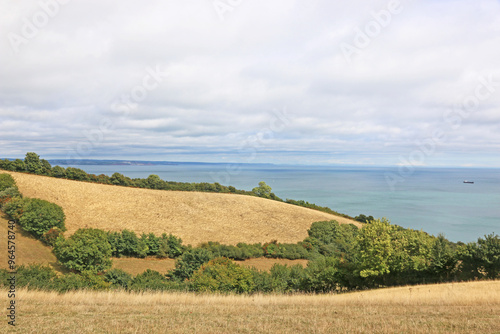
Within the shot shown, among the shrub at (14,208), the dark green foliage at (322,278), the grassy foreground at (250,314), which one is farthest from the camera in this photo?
the shrub at (14,208)

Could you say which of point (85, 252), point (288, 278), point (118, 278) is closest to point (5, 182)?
point (85, 252)

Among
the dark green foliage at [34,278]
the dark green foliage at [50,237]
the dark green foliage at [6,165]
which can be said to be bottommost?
the dark green foliage at [50,237]

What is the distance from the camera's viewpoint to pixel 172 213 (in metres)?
52.9

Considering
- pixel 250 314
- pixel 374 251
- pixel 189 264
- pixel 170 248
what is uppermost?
pixel 374 251

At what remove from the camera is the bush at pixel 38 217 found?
1393 inches

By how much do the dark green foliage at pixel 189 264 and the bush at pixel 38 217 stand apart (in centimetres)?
1913

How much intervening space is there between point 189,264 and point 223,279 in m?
10.3

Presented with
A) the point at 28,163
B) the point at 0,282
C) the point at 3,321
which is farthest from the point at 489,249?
the point at 28,163

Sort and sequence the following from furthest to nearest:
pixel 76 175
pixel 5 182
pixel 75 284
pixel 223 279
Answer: pixel 76 175 < pixel 5 182 < pixel 223 279 < pixel 75 284

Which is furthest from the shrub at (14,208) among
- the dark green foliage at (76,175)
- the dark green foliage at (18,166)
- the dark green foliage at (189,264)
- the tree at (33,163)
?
the dark green foliage at (18,166)

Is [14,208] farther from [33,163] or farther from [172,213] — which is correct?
[33,163]

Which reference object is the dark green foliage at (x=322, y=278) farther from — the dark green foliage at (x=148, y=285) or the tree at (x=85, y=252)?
the tree at (x=85, y=252)

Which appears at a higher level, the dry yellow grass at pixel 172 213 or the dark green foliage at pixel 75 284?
the dry yellow grass at pixel 172 213

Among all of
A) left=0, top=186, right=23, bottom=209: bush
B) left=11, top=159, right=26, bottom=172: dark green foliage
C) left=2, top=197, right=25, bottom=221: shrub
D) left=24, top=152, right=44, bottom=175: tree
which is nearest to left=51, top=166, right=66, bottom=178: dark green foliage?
left=24, top=152, right=44, bottom=175: tree
